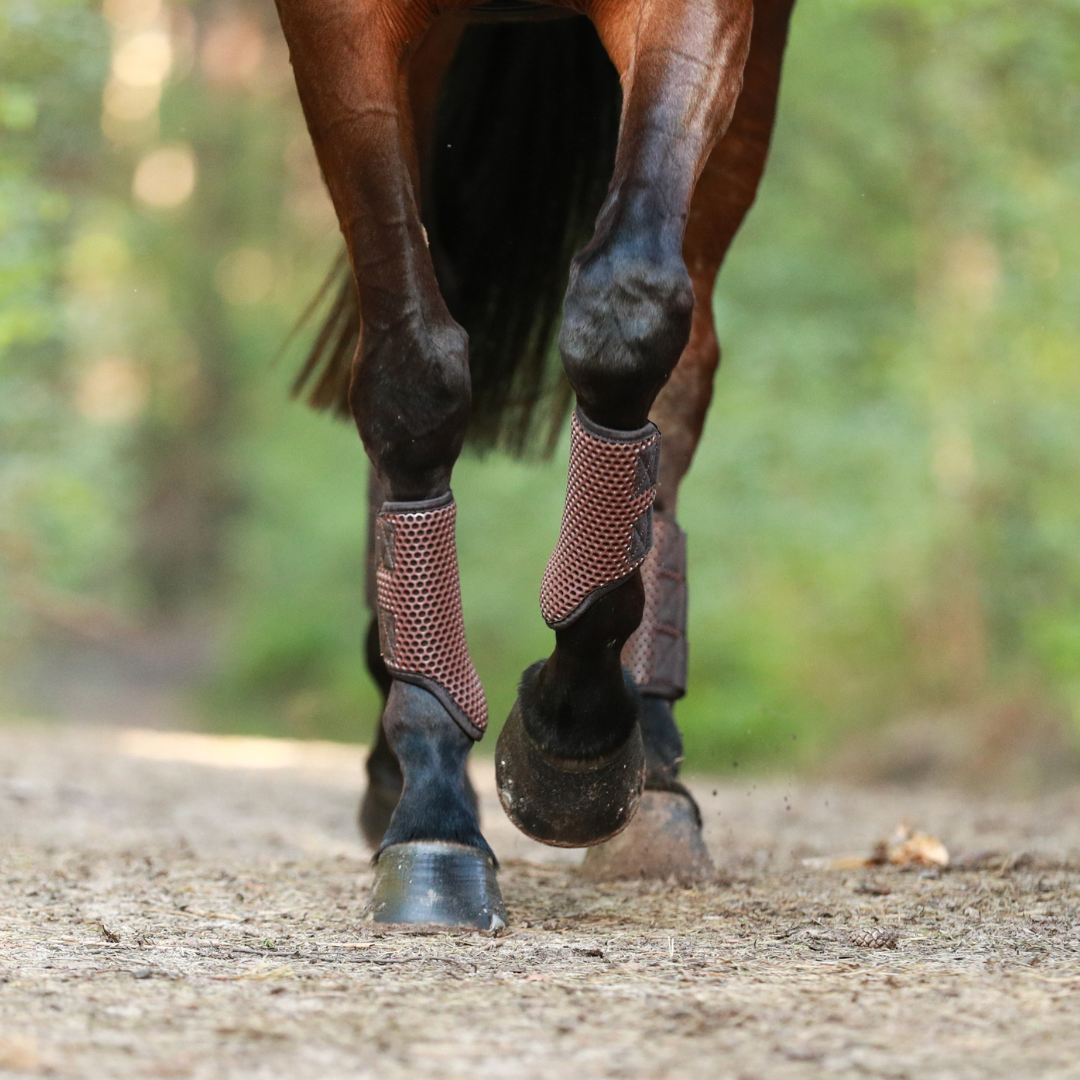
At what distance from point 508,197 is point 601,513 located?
56.0 inches

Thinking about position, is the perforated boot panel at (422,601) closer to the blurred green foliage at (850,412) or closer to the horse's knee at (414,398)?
the horse's knee at (414,398)

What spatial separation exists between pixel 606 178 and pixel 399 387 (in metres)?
1.16

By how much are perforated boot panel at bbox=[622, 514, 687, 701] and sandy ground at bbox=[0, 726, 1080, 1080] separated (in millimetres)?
403

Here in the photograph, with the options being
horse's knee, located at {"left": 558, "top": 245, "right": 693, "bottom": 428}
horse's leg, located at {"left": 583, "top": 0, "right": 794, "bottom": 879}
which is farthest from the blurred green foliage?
horse's knee, located at {"left": 558, "top": 245, "right": 693, "bottom": 428}

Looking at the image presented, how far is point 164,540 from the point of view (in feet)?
71.0

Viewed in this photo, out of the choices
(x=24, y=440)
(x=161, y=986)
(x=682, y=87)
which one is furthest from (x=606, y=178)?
(x=24, y=440)

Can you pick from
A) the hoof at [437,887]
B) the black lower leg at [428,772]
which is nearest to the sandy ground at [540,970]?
the hoof at [437,887]

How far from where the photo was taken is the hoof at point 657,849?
9.03 ft

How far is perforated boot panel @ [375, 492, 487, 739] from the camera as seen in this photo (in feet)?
7.57

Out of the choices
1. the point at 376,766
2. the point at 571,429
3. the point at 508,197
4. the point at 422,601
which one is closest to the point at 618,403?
the point at 571,429

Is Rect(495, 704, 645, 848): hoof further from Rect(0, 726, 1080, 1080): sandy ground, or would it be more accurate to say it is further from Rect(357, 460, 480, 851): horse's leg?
Rect(357, 460, 480, 851): horse's leg

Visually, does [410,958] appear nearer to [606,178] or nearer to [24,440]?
[606,178]

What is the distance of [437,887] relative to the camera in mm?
2174

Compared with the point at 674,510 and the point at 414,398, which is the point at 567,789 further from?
the point at 674,510
